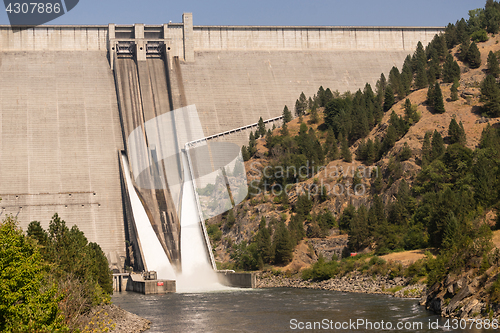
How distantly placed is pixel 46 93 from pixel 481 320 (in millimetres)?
66360

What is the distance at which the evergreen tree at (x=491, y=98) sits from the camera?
66.2 metres

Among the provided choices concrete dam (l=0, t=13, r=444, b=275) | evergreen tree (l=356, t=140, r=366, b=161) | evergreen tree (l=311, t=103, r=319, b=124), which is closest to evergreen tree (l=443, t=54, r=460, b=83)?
evergreen tree (l=356, t=140, r=366, b=161)

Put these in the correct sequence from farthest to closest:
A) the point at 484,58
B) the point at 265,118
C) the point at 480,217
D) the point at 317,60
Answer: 1. the point at 317,60
2. the point at 265,118
3. the point at 484,58
4. the point at 480,217

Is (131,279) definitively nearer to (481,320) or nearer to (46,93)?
(46,93)

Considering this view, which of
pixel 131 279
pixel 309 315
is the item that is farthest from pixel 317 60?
pixel 309 315

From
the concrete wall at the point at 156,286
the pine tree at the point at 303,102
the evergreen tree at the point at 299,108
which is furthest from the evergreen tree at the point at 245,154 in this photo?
the concrete wall at the point at 156,286

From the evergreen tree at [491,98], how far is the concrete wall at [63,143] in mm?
43403

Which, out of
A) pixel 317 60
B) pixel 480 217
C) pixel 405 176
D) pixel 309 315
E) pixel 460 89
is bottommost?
pixel 309 315

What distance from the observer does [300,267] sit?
6022cm

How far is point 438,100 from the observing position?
68.4 meters

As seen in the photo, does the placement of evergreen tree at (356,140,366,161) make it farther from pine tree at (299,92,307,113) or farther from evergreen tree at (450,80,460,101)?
pine tree at (299,92,307,113)

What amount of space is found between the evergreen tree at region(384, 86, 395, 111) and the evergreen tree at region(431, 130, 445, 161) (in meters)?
11.6

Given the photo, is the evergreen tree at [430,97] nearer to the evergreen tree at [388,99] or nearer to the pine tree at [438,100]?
the pine tree at [438,100]

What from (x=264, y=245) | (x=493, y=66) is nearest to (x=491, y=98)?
(x=493, y=66)
